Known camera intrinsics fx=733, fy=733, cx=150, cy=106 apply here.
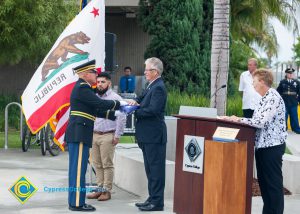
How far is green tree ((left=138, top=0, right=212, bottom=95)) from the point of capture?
72.4ft

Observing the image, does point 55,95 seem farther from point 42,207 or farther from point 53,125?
point 42,207

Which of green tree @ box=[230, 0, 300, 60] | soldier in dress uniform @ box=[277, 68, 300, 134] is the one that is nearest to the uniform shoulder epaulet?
soldier in dress uniform @ box=[277, 68, 300, 134]

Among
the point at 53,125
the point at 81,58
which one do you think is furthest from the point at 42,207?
the point at 81,58

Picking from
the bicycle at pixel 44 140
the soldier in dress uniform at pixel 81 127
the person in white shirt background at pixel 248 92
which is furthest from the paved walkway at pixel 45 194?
the person in white shirt background at pixel 248 92

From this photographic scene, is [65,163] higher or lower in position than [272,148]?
lower

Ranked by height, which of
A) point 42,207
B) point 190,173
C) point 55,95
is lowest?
point 42,207

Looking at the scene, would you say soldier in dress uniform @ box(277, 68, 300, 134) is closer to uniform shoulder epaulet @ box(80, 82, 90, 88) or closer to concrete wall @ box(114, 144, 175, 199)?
concrete wall @ box(114, 144, 175, 199)

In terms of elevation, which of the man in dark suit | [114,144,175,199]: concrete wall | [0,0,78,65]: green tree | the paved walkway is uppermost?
[0,0,78,65]: green tree

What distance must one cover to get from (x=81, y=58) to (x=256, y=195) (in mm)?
3239

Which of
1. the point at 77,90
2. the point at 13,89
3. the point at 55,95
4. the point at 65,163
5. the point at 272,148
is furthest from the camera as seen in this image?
the point at 13,89

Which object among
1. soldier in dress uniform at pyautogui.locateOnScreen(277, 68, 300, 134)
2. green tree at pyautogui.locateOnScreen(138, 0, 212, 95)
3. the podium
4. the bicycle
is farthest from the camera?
green tree at pyautogui.locateOnScreen(138, 0, 212, 95)

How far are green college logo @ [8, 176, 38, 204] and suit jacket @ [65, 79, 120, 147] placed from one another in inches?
57.4

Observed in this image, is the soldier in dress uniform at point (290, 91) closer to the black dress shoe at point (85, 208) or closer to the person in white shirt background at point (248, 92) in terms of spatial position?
the person in white shirt background at point (248, 92)

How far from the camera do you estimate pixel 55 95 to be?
10.1 meters
